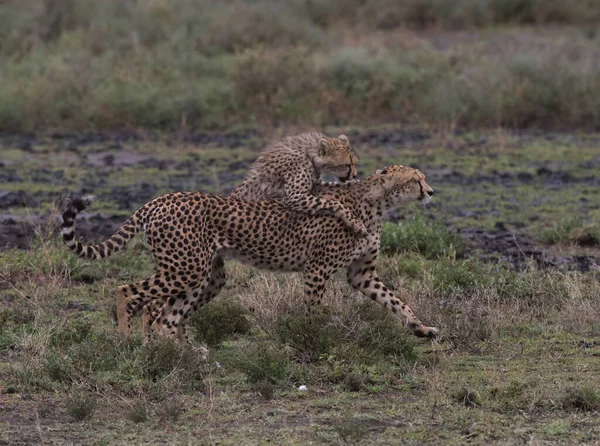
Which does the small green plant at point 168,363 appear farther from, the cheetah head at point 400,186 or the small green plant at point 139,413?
the cheetah head at point 400,186

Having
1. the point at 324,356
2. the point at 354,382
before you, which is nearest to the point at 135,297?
the point at 324,356

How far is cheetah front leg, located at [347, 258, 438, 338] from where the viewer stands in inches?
315

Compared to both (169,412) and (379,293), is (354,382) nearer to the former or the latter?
(169,412)

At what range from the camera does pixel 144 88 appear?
1995 centimetres

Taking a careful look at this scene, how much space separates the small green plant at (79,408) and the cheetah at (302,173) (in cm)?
226

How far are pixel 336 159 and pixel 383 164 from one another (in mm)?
7431

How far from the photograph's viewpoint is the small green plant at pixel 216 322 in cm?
804

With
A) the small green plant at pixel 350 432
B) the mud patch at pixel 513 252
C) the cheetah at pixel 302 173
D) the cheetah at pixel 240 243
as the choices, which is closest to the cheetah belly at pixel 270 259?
the cheetah at pixel 240 243

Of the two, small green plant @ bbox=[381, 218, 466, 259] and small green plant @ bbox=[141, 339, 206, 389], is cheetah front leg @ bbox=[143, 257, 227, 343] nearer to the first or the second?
small green plant @ bbox=[141, 339, 206, 389]

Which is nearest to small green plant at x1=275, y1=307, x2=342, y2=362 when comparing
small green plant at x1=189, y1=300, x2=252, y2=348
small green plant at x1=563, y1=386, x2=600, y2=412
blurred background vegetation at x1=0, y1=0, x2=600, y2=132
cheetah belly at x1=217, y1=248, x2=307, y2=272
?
cheetah belly at x1=217, y1=248, x2=307, y2=272

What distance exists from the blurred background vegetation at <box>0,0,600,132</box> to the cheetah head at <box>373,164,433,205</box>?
32.8ft

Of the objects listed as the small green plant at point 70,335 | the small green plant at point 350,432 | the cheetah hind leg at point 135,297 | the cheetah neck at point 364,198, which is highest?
the cheetah neck at point 364,198

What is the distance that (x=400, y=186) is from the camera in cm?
829

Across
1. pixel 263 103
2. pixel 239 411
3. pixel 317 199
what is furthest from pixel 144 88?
pixel 239 411
